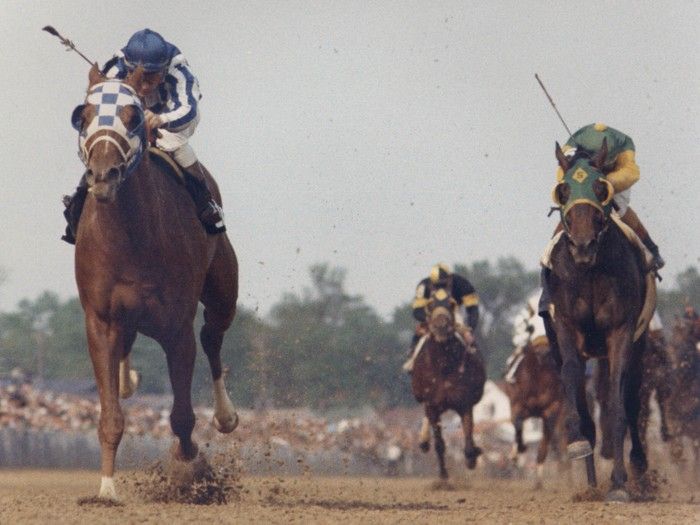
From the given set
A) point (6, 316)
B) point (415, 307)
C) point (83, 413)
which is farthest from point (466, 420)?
point (6, 316)

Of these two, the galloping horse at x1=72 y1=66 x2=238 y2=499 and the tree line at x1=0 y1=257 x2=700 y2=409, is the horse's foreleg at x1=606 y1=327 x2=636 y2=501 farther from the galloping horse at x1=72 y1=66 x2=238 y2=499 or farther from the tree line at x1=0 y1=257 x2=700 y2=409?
the tree line at x1=0 y1=257 x2=700 y2=409

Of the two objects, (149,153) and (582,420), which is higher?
(149,153)

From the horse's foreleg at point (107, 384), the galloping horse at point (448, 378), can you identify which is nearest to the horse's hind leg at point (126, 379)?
the horse's foreleg at point (107, 384)

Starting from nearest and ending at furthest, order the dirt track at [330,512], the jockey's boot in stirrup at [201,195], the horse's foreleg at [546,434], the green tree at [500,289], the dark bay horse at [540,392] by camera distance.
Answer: the dirt track at [330,512] → the jockey's boot in stirrup at [201,195] → the horse's foreleg at [546,434] → the dark bay horse at [540,392] → the green tree at [500,289]

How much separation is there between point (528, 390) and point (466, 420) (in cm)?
232

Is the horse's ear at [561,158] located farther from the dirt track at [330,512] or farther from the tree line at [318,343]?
the tree line at [318,343]

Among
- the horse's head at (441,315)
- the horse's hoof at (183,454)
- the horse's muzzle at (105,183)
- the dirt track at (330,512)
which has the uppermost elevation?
the horse's head at (441,315)

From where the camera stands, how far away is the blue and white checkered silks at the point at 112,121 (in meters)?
10.1

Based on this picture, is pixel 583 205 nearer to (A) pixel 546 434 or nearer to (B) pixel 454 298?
(B) pixel 454 298

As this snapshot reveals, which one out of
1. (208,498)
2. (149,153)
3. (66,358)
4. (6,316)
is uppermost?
(6,316)

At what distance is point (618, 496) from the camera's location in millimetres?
11914

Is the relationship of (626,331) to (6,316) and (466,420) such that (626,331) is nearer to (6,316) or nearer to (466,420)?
(466,420)

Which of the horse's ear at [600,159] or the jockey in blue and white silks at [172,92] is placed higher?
the jockey in blue and white silks at [172,92]

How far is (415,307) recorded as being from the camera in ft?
68.2
